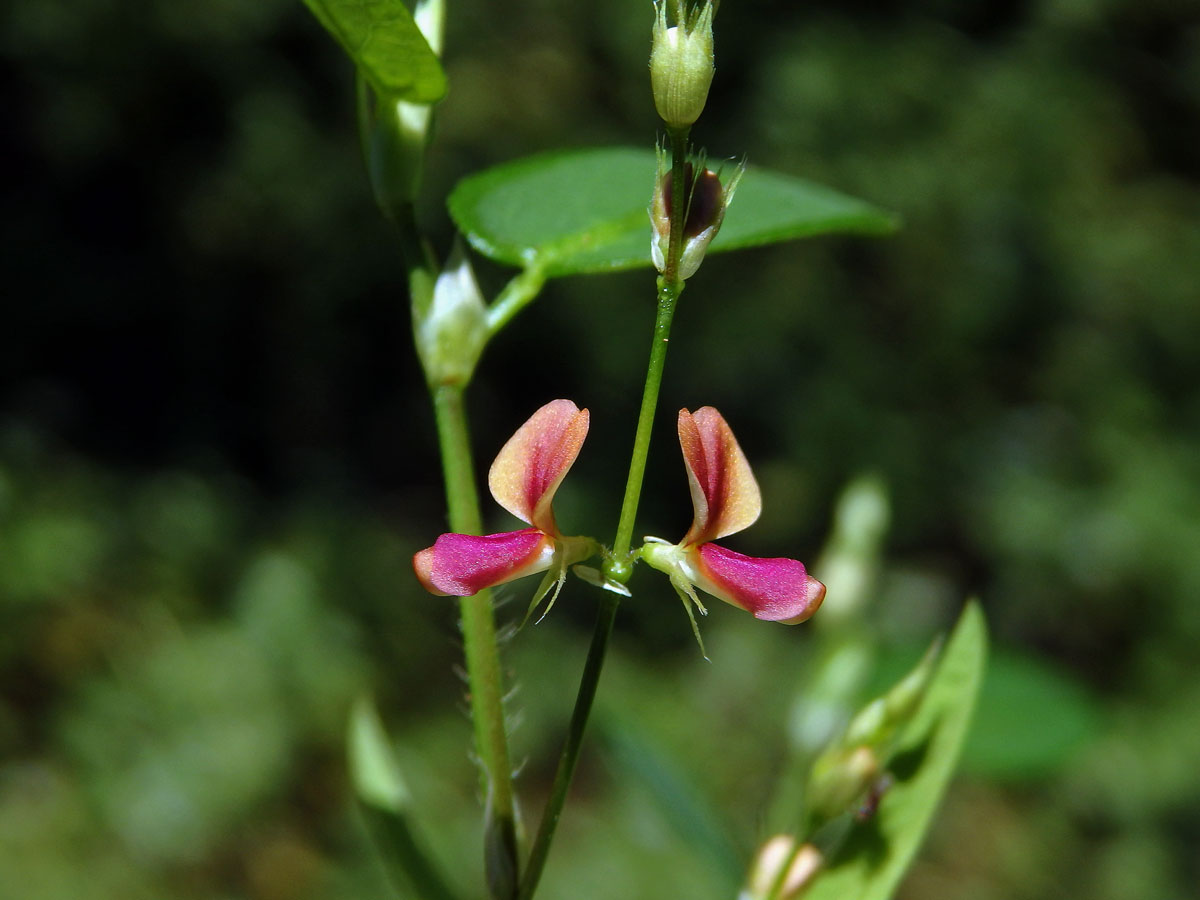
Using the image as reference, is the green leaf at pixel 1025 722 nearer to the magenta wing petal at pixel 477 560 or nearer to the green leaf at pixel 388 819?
the green leaf at pixel 388 819

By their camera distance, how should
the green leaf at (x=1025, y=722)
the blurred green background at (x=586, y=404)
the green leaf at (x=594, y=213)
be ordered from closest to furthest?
the green leaf at (x=594, y=213), the green leaf at (x=1025, y=722), the blurred green background at (x=586, y=404)

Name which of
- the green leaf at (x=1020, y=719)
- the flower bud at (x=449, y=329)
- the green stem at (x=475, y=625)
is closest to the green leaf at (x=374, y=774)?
the green stem at (x=475, y=625)

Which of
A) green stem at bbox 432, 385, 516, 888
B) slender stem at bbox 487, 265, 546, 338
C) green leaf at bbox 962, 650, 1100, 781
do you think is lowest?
green leaf at bbox 962, 650, 1100, 781

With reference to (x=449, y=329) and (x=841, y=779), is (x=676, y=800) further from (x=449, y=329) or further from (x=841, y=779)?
(x=449, y=329)

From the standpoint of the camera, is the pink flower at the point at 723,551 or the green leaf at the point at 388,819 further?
the green leaf at the point at 388,819

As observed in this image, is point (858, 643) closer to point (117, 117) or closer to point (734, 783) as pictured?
point (734, 783)

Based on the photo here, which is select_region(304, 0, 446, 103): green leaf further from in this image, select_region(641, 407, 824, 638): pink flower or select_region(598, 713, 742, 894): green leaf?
select_region(598, 713, 742, 894): green leaf

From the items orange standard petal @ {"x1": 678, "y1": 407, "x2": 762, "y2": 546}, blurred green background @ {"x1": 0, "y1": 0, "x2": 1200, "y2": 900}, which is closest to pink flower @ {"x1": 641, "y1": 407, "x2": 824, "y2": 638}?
orange standard petal @ {"x1": 678, "y1": 407, "x2": 762, "y2": 546}
